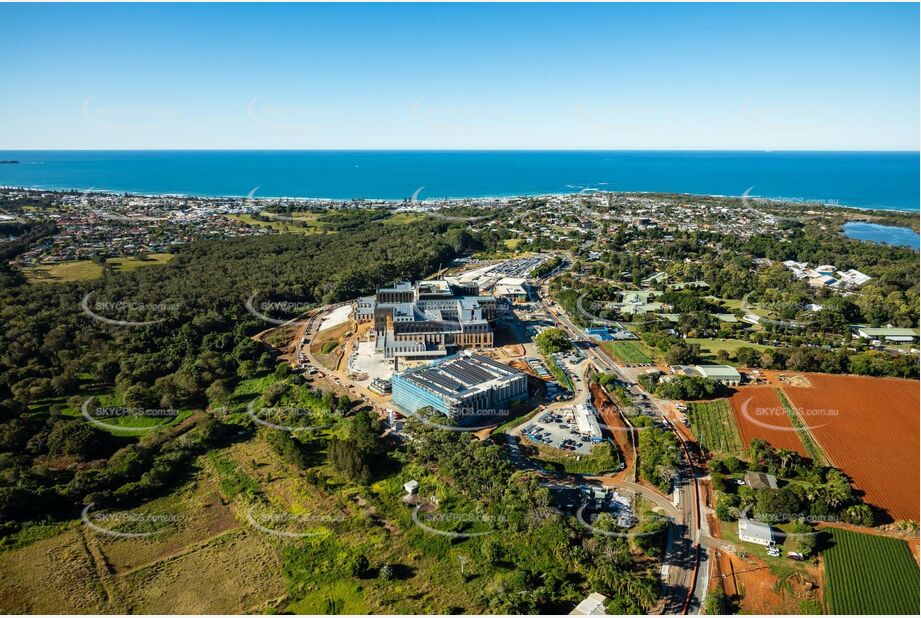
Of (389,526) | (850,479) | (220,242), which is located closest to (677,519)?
(850,479)

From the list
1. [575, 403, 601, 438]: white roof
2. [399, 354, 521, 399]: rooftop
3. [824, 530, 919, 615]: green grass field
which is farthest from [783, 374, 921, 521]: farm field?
[399, 354, 521, 399]: rooftop

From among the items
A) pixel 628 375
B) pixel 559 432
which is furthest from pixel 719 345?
pixel 559 432

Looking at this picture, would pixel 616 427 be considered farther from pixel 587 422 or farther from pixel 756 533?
pixel 756 533

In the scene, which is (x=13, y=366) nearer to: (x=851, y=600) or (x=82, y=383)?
(x=82, y=383)

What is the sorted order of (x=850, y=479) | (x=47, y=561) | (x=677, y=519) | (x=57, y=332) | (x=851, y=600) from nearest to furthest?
(x=851, y=600)
(x=47, y=561)
(x=677, y=519)
(x=850, y=479)
(x=57, y=332)

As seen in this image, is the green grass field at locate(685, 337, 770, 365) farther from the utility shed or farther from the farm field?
the utility shed

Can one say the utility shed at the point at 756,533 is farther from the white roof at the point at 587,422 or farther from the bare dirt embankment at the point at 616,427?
the white roof at the point at 587,422
